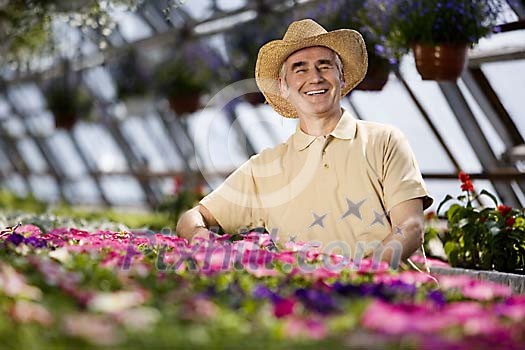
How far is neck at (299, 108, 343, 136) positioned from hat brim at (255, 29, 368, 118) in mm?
192

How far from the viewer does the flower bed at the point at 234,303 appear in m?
1.38

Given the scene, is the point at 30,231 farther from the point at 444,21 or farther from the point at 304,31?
the point at 444,21

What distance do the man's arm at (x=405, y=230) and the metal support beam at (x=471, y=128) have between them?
3622mm

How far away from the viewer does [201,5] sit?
909 cm

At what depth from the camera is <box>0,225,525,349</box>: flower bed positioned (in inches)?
54.3

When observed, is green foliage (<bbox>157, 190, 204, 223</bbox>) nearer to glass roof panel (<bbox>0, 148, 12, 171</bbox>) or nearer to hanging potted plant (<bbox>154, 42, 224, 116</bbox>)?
hanging potted plant (<bbox>154, 42, 224, 116</bbox>)

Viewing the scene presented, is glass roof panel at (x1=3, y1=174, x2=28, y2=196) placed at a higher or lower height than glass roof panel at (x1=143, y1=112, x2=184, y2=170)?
higher

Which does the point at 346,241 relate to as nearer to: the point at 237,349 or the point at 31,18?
the point at 237,349

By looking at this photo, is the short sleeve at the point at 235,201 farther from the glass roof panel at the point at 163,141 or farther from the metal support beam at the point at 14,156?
the metal support beam at the point at 14,156

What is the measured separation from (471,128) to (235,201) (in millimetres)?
3557

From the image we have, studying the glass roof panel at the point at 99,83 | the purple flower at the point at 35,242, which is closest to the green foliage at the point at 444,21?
the purple flower at the point at 35,242

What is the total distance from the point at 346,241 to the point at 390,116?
453 cm

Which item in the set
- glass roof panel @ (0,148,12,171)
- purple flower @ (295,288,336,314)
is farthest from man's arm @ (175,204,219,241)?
glass roof panel @ (0,148,12,171)

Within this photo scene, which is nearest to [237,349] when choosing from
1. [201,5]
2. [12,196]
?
[201,5]
